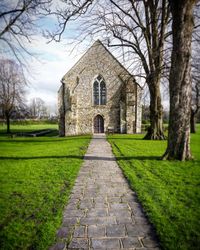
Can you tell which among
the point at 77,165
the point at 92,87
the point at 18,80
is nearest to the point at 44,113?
the point at 18,80

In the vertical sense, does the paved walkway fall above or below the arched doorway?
below

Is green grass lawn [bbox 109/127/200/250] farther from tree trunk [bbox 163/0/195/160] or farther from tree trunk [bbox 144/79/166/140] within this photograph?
tree trunk [bbox 144/79/166/140]

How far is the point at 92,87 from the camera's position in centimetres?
2655

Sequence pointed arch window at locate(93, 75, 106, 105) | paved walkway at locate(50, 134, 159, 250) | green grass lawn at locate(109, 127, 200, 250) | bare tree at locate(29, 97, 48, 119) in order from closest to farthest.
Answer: paved walkway at locate(50, 134, 159, 250), green grass lawn at locate(109, 127, 200, 250), pointed arch window at locate(93, 75, 106, 105), bare tree at locate(29, 97, 48, 119)

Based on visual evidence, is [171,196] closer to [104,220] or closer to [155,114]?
[104,220]

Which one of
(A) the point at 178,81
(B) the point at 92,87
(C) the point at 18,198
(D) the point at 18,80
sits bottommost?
(C) the point at 18,198

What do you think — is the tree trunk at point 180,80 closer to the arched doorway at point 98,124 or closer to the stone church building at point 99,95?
the stone church building at point 99,95

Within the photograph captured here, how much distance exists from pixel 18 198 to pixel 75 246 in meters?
2.38

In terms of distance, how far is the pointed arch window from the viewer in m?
26.8

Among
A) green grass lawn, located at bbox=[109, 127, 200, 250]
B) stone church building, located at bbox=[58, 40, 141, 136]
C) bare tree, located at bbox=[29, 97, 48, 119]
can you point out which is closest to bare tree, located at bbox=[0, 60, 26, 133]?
stone church building, located at bbox=[58, 40, 141, 136]

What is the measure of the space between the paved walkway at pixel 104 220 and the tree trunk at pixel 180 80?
11.9 feet

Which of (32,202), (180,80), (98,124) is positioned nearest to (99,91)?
(98,124)

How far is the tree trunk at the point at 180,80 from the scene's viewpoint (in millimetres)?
8008

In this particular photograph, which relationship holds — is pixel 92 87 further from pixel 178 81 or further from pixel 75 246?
pixel 75 246
